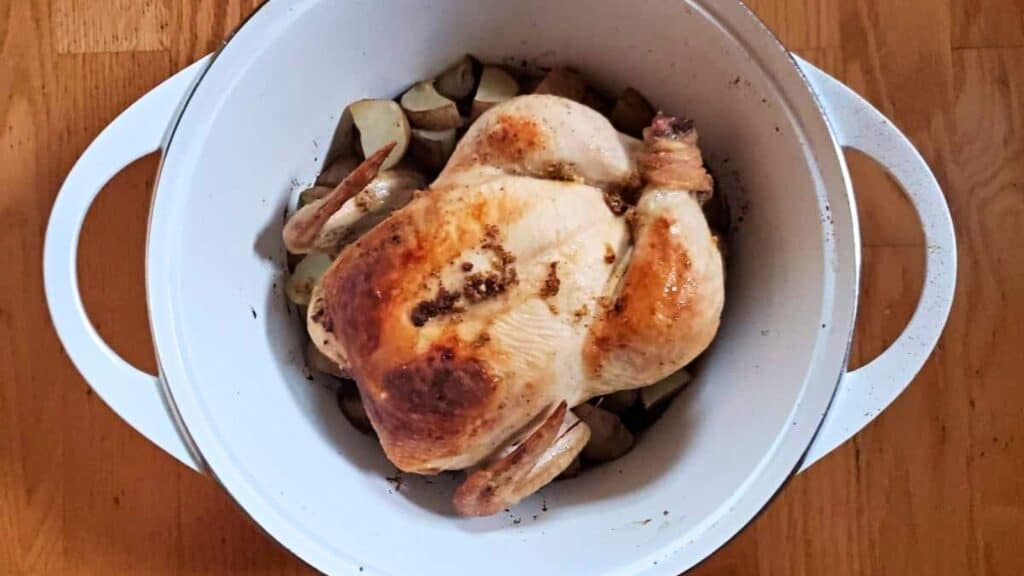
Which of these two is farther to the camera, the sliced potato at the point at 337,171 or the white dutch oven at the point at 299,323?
the sliced potato at the point at 337,171

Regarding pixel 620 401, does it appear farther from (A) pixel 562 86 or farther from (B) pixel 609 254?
(A) pixel 562 86

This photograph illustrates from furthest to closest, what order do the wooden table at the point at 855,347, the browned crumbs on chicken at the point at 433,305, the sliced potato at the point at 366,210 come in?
1. the wooden table at the point at 855,347
2. the sliced potato at the point at 366,210
3. the browned crumbs on chicken at the point at 433,305

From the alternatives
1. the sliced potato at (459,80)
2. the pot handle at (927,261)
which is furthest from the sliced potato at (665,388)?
the sliced potato at (459,80)

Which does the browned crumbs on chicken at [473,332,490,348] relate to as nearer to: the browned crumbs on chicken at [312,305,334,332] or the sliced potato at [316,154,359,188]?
the browned crumbs on chicken at [312,305,334,332]

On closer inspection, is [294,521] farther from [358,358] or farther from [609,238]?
[609,238]

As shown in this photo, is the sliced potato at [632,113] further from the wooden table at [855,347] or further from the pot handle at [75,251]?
the pot handle at [75,251]

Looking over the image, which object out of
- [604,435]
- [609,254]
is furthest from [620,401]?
[609,254]
